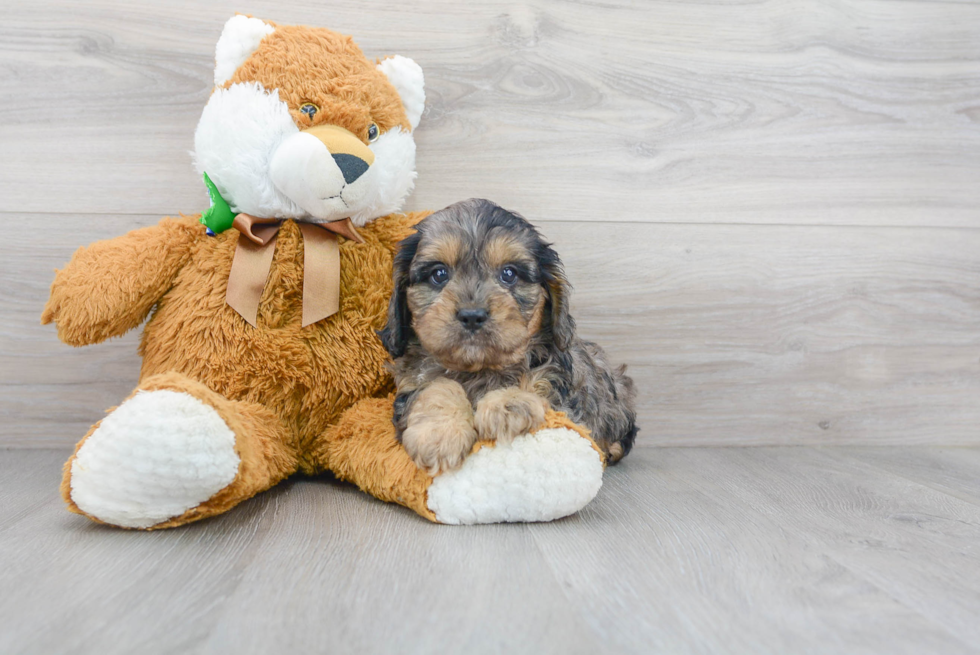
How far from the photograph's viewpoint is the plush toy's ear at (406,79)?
1828mm

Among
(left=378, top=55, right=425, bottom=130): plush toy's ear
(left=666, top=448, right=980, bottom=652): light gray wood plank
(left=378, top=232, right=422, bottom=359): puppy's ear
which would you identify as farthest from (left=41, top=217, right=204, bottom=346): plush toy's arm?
(left=666, top=448, right=980, bottom=652): light gray wood plank

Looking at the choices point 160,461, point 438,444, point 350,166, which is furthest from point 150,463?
point 350,166

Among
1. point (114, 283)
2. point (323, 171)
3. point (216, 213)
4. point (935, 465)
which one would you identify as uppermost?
point (323, 171)

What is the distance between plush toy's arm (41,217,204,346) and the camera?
1601 mm

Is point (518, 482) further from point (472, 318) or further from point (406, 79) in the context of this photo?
point (406, 79)

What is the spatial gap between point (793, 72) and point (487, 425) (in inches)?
65.0

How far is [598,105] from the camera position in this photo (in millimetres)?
2178

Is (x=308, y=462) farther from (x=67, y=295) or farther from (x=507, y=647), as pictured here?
(x=507, y=647)

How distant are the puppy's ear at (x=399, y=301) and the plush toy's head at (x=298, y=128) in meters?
0.20

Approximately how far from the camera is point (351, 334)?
1.74m

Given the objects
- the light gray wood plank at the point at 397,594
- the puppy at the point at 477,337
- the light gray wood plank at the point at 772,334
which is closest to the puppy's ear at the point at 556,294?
the puppy at the point at 477,337

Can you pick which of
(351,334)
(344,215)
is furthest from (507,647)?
→ (344,215)

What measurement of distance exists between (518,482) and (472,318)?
345 millimetres

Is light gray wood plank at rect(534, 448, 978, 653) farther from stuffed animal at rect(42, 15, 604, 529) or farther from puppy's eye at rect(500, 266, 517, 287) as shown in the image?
puppy's eye at rect(500, 266, 517, 287)
